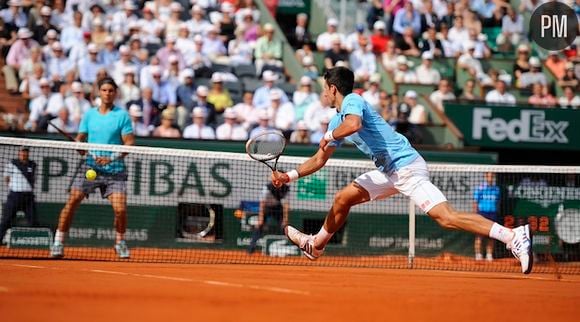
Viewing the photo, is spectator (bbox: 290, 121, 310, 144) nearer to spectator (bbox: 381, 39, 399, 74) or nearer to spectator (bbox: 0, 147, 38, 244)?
spectator (bbox: 381, 39, 399, 74)

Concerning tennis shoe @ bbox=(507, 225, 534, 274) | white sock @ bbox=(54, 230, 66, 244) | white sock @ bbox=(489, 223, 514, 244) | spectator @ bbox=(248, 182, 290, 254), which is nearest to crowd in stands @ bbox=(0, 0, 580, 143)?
spectator @ bbox=(248, 182, 290, 254)

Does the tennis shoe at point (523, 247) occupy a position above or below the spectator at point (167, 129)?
below

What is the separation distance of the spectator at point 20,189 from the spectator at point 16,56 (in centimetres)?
396

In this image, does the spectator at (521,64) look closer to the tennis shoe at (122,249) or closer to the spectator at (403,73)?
the spectator at (403,73)

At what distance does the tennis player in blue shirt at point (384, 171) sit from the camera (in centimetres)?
1035

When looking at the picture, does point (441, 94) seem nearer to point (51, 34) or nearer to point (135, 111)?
point (135, 111)

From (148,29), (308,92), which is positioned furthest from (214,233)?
(148,29)

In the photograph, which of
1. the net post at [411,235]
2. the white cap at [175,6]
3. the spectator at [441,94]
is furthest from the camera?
the white cap at [175,6]

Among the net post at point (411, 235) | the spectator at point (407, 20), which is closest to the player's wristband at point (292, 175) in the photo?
the net post at point (411, 235)

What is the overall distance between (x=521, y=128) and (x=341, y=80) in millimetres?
7902

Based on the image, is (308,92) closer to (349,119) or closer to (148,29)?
(148,29)

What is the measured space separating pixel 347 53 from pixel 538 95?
12.0 feet

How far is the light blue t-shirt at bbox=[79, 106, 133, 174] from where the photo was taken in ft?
43.8

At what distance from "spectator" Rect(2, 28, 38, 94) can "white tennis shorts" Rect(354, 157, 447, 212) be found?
31.1 ft
